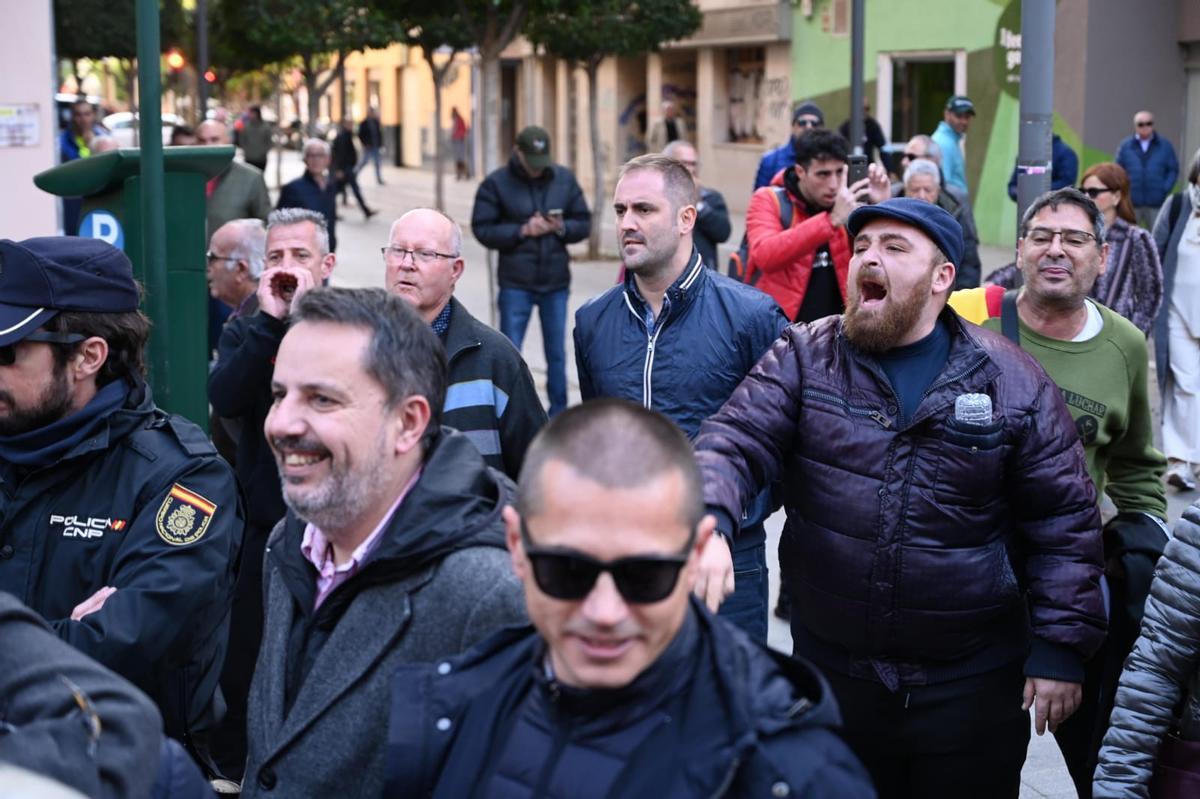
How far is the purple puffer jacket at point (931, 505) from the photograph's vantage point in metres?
3.80

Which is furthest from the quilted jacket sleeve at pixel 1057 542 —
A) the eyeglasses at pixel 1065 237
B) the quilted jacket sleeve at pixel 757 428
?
the eyeglasses at pixel 1065 237

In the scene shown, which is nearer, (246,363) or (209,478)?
(209,478)

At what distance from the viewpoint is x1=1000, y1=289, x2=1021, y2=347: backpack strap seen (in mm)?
4820

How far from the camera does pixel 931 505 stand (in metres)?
3.79

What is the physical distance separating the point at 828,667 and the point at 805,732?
5.71 feet

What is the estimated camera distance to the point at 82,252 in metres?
3.81

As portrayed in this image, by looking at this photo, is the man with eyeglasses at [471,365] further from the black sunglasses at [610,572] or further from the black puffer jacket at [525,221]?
the black puffer jacket at [525,221]

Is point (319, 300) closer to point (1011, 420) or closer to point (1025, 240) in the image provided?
point (1011, 420)

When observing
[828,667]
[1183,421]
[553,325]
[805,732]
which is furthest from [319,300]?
[553,325]

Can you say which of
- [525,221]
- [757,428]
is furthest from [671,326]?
[525,221]

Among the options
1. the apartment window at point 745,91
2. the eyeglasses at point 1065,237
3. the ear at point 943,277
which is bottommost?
the ear at point 943,277

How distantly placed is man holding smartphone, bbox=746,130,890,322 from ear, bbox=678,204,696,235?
1.73 m

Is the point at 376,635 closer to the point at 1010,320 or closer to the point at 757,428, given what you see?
the point at 757,428

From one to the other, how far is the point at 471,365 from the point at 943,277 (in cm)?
172
